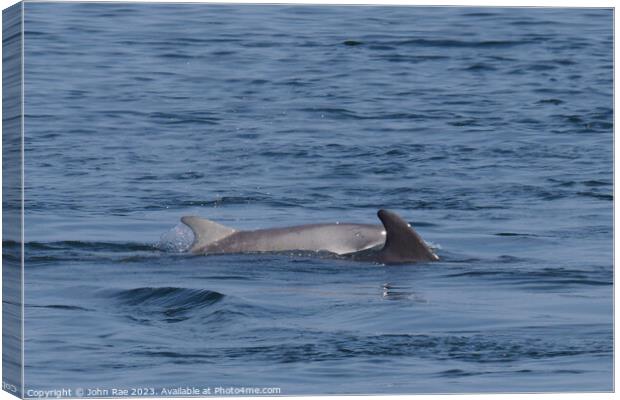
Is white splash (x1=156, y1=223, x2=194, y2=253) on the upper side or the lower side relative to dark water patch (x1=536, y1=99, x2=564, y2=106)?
lower

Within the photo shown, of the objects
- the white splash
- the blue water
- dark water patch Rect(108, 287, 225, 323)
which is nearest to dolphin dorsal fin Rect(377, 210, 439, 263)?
the blue water

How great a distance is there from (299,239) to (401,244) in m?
1.26

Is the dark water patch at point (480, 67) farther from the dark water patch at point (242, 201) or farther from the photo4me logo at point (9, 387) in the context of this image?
the photo4me logo at point (9, 387)

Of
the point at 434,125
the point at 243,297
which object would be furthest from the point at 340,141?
the point at 243,297

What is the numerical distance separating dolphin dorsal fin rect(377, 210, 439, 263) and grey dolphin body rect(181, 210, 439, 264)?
70mm

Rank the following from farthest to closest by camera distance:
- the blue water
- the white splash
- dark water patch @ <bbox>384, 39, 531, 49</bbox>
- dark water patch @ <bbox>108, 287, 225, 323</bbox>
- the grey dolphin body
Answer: the grey dolphin body → the white splash → dark water patch @ <bbox>384, 39, 531, 49</bbox> → dark water patch @ <bbox>108, 287, 225, 323</bbox> → the blue water

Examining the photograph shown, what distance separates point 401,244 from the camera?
20.0m

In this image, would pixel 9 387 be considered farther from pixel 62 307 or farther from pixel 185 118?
pixel 185 118

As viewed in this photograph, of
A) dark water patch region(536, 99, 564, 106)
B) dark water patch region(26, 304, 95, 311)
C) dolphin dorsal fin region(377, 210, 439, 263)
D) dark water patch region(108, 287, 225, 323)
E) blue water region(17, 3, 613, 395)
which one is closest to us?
blue water region(17, 3, 613, 395)

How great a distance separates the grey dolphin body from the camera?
20500 mm

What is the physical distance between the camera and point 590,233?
18.8 meters

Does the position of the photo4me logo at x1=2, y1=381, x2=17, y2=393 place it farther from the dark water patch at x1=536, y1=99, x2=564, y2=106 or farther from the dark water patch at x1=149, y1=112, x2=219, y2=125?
the dark water patch at x1=536, y1=99, x2=564, y2=106

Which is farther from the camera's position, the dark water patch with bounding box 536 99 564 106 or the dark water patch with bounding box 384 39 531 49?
the dark water patch with bounding box 536 99 564 106

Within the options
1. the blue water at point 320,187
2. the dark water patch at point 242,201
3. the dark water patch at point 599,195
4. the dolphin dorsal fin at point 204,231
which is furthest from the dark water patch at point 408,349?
the dolphin dorsal fin at point 204,231
